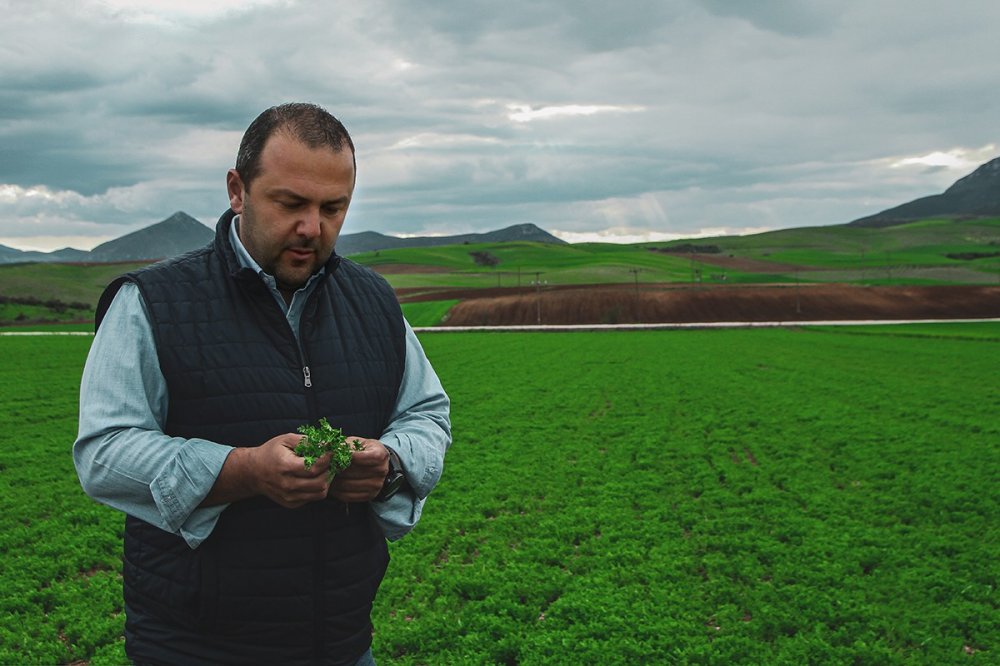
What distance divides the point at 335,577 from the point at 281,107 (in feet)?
5.30

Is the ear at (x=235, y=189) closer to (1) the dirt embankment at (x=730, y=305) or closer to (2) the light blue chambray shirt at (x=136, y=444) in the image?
(2) the light blue chambray shirt at (x=136, y=444)

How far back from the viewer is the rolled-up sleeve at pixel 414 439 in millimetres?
2697

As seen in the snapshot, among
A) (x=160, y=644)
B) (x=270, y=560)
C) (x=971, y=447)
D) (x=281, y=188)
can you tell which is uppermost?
(x=281, y=188)

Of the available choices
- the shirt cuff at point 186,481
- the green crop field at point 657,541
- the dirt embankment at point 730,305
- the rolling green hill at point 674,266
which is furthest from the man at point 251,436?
the rolling green hill at point 674,266

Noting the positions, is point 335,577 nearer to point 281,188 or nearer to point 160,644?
point 160,644

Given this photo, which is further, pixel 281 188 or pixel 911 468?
pixel 911 468

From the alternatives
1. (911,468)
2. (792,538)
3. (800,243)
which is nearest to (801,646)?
(792,538)

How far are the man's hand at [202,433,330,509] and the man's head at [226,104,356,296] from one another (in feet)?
2.15

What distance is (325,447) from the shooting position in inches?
92.8

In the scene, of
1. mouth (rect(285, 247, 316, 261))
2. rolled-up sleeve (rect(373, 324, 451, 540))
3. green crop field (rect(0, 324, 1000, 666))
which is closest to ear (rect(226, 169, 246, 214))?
mouth (rect(285, 247, 316, 261))

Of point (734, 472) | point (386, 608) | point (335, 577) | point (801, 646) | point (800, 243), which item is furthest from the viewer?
point (800, 243)

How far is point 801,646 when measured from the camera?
6.86 meters

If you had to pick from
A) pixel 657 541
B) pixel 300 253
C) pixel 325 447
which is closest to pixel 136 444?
pixel 325 447

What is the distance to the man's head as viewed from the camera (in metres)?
2.49
